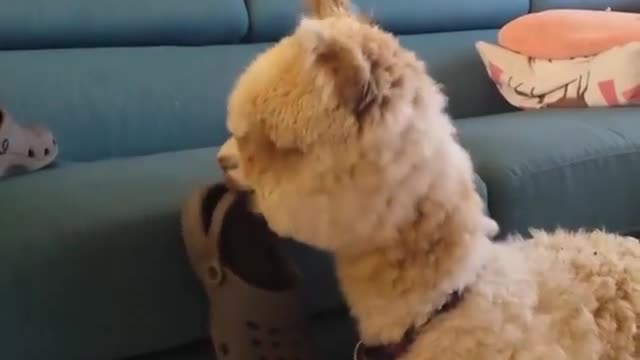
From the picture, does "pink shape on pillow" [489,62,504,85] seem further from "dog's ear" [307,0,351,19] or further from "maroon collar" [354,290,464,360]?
"maroon collar" [354,290,464,360]

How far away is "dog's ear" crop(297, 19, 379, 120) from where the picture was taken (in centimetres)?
119

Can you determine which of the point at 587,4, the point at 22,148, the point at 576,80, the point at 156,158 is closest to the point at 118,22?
the point at 156,158

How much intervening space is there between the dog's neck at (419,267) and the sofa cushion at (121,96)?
0.97 m

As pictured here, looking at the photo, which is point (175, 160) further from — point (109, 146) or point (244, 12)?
point (244, 12)

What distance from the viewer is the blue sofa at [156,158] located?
5.01 ft

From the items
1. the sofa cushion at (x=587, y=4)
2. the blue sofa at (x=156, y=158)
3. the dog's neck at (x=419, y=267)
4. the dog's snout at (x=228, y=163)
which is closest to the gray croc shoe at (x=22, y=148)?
the blue sofa at (x=156, y=158)

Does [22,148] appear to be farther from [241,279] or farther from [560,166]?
[560,166]

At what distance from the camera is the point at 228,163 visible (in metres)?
1.39

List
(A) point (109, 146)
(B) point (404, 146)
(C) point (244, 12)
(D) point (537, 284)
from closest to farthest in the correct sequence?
1. (B) point (404, 146)
2. (D) point (537, 284)
3. (A) point (109, 146)
4. (C) point (244, 12)

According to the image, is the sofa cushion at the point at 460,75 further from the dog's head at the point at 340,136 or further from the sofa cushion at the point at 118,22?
the dog's head at the point at 340,136

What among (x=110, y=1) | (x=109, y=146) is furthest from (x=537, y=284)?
(x=110, y=1)

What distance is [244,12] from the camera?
2504mm

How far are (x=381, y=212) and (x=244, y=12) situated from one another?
1.33 metres

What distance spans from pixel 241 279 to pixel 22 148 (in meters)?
0.55
